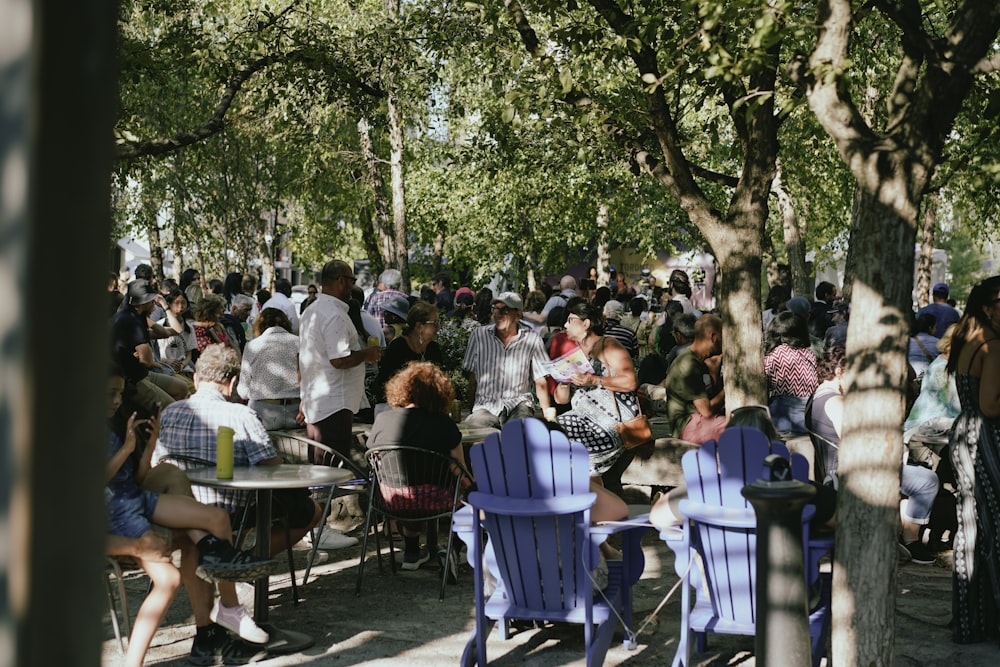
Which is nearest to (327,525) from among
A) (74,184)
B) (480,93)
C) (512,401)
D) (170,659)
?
(512,401)

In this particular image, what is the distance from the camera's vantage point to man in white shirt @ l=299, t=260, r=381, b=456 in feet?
27.3

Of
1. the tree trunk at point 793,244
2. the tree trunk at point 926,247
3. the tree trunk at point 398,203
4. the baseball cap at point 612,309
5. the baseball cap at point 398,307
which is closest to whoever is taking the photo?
the baseball cap at point 398,307

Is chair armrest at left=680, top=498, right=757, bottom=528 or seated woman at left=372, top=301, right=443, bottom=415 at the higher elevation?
seated woman at left=372, top=301, right=443, bottom=415

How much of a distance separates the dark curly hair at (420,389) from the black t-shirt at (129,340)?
161cm

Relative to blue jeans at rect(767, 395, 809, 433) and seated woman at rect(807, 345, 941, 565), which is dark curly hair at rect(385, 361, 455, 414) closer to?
seated woman at rect(807, 345, 941, 565)

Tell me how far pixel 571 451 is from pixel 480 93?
2101 cm

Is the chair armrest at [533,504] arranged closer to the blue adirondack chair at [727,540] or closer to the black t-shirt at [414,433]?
the blue adirondack chair at [727,540]

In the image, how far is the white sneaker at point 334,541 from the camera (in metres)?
8.68

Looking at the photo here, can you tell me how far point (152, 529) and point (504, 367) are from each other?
442 cm

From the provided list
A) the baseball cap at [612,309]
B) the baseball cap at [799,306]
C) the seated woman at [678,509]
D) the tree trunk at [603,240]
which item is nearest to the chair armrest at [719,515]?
the seated woman at [678,509]

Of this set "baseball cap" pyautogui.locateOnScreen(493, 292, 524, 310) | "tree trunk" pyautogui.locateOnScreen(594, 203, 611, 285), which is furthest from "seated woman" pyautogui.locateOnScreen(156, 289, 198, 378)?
"tree trunk" pyautogui.locateOnScreen(594, 203, 611, 285)

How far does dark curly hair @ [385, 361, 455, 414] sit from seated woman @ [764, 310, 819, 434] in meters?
3.19

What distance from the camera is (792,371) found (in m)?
9.64

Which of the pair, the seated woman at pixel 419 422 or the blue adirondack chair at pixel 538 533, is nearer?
the blue adirondack chair at pixel 538 533
